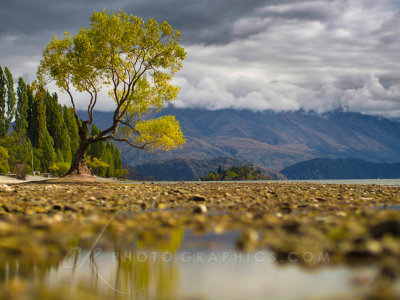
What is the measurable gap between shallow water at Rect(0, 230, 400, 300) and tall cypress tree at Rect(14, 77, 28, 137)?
88.1 metres

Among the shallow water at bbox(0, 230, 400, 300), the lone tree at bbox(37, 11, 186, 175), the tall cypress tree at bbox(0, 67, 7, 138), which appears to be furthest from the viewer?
the tall cypress tree at bbox(0, 67, 7, 138)

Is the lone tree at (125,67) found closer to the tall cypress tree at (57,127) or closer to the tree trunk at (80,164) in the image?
the tree trunk at (80,164)

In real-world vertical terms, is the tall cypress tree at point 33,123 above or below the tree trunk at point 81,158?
above

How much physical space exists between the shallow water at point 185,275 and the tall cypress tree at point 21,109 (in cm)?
8809

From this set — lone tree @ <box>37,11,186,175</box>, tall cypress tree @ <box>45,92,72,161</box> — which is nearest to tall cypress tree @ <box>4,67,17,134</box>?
tall cypress tree @ <box>45,92,72,161</box>

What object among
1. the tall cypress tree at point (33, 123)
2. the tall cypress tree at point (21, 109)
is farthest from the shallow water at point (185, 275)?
the tall cypress tree at point (33, 123)

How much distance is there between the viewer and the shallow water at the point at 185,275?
10.1 feet

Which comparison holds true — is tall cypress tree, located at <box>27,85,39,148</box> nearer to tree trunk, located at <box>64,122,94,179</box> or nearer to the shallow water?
tree trunk, located at <box>64,122,94,179</box>

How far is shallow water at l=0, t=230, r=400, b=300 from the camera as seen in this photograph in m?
3.07

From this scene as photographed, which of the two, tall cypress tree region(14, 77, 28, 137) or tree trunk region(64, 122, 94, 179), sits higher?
tall cypress tree region(14, 77, 28, 137)

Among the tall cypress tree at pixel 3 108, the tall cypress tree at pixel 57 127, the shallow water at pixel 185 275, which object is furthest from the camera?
the tall cypress tree at pixel 57 127

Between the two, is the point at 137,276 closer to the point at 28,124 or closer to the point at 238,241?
the point at 238,241

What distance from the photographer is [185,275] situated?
371cm

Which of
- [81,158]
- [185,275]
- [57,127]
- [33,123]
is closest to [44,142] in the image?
[33,123]
